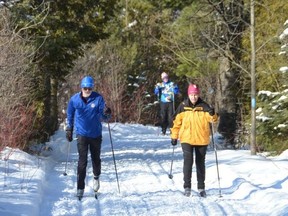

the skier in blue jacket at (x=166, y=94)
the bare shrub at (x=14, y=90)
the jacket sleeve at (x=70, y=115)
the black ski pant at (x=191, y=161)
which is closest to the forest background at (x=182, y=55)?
the bare shrub at (x=14, y=90)

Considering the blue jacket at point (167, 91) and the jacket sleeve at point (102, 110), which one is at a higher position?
the blue jacket at point (167, 91)

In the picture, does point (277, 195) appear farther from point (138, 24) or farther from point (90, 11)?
point (138, 24)

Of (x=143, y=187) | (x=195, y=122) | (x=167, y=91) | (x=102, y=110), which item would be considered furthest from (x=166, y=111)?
(x=102, y=110)

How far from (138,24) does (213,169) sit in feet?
85.3

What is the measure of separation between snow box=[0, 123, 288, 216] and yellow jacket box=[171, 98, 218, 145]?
2.86 feet

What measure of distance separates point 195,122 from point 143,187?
1.62 m

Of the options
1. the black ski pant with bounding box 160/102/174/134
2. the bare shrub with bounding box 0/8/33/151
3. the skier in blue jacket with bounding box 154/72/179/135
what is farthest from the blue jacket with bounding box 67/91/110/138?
the black ski pant with bounding box 160/102/174/134

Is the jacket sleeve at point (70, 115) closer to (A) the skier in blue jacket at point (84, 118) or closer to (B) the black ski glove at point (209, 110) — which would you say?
(A) the skier in blue jacket at point (84, 118)

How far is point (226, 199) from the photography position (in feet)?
28.6

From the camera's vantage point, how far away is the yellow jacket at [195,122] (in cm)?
912

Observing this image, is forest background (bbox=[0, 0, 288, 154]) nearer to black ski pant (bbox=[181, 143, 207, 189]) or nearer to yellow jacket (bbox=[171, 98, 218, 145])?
yellow jacket (bbox=[171, 98, 218, 145])

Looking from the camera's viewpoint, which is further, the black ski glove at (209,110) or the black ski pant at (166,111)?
the black ski pant at (166,111)

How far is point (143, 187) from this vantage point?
9.88 meters

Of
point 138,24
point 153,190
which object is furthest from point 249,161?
point 138,24
